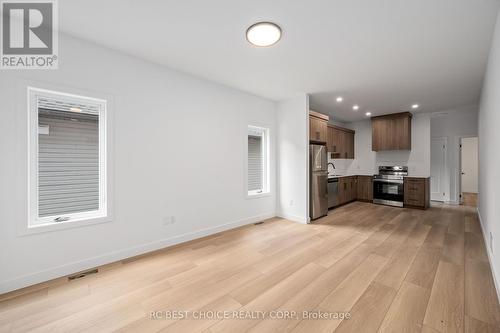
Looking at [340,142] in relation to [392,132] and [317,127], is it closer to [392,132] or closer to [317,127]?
[392,132]

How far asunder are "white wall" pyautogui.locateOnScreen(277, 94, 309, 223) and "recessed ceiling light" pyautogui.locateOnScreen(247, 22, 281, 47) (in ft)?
7.29

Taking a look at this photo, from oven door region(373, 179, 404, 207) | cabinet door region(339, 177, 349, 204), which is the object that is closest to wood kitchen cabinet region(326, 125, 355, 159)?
cabinet door region(339, 177, 349, 204)

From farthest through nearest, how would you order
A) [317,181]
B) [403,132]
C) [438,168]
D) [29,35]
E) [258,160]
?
[438,168]
[403,132]
[258,160]
[317,181]
[29,35]

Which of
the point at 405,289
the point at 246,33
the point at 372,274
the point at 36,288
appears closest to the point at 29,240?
the point at 36,288

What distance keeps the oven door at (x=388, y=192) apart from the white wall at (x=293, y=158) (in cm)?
319

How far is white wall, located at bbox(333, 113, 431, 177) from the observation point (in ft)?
19.6

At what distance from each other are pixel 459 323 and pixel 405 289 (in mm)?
456

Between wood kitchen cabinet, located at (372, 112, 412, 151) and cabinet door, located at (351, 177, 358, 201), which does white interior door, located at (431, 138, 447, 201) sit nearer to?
wood kitchen cabinet, located at (372, 112, 412, 151)

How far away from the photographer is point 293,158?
461 cm

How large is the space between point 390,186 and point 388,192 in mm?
186

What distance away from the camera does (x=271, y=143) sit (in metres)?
4.82

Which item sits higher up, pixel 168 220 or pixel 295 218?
pixel 168 220

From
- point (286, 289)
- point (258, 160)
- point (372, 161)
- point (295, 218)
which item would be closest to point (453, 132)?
point (372, 161)

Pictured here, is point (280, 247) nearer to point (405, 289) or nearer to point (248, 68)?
point (405, 289)
